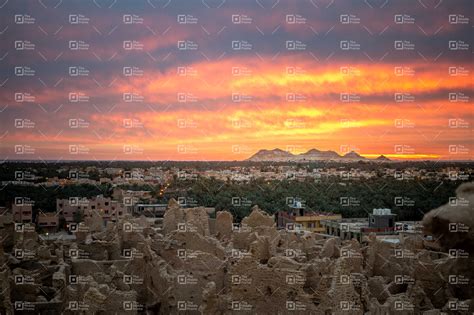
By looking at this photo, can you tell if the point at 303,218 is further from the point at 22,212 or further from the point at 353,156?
the point at 22,212

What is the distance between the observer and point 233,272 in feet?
32.4

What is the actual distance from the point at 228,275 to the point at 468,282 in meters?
4.08

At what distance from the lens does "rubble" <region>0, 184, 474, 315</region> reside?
30.5ft

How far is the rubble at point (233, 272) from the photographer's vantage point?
366 inches

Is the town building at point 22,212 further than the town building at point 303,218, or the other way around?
the town building at point 303,218

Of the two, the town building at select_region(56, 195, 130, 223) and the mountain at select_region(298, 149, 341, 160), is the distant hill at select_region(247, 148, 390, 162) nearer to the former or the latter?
the mountain at select_region(298, 149, 341, 160)

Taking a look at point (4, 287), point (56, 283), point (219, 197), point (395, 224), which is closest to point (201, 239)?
point (56, 283)

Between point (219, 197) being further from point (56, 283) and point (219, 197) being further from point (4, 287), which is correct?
point (4, 287)

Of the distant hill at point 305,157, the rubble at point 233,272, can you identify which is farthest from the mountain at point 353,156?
the rubble at point 233,272

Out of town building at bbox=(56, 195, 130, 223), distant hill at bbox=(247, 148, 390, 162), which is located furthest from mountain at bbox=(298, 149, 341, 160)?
town building at bbox=(56, 195, 130, 223)

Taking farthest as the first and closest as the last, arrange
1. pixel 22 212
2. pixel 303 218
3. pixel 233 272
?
pixel 303 218 → pixel 22 212 → pixel 233 272

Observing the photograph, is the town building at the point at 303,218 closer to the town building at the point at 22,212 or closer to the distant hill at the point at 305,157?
the distant hill at the point at 305,157

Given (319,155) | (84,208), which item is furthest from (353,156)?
(84,208)

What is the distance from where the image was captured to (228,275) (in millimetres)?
10781
